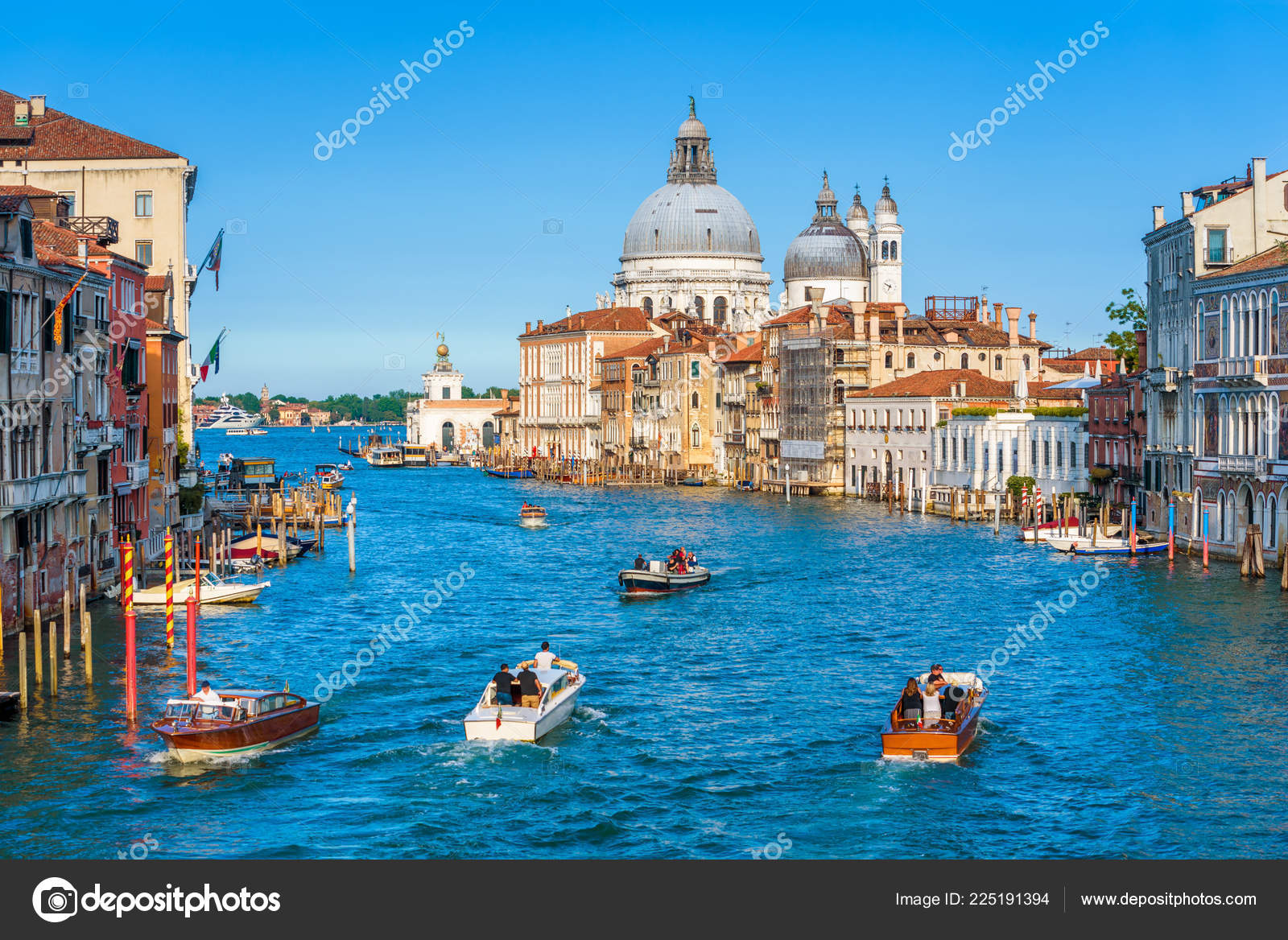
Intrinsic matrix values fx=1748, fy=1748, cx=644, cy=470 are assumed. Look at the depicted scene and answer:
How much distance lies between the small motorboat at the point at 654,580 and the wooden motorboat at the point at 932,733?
19042 mm

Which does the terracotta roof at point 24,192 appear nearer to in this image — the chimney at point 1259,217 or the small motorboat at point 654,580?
the small motorboat at point 654,580

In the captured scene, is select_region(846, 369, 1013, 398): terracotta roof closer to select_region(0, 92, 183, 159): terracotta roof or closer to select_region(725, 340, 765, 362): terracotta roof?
select_region(725, 340, 765, 362): terracotta roof

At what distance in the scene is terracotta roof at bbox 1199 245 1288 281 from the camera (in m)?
44.2

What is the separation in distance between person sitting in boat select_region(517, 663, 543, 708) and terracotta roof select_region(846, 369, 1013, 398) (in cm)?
5446

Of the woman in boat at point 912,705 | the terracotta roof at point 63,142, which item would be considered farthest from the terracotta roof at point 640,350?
the woman in boat at point 912,705

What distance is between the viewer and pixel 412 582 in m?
49.0

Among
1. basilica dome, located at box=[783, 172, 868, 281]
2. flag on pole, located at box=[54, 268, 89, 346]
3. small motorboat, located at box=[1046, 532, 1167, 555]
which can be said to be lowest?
small motorboat, located at box=[1046, 532, 1167, 555]

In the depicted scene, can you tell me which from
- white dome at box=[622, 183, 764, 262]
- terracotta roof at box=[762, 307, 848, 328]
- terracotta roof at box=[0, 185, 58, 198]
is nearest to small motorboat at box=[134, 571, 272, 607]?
terracotta roof at box=[0, 185, 58, 198]

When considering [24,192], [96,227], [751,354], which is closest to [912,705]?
[96,227]

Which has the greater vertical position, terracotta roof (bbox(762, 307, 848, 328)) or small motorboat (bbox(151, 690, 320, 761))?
terracotta roof (bbox(762, 307, 848, 328))
